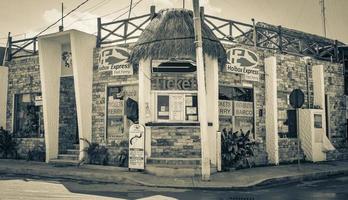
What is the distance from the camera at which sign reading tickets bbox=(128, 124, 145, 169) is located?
37.1 ft

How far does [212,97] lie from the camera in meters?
11.8

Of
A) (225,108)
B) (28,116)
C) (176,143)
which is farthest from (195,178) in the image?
(28,116)

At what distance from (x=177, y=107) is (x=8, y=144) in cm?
849

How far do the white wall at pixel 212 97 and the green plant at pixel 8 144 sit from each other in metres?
9.18

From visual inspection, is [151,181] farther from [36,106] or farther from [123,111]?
[36,106]

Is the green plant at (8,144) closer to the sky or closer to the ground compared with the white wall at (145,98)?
closer to the ground

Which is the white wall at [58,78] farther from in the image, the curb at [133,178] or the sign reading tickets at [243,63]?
the sign reading tickets at [243,63]

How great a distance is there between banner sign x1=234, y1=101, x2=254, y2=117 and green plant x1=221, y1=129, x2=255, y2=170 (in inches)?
40.7

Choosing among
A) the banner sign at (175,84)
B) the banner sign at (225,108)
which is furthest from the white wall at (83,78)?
the banner sign at (225,108)

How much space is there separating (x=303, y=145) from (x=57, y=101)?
35.6 ft

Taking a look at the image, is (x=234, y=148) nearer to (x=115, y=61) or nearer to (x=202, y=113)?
(x=202, y=113)

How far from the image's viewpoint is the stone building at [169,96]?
11.5 metres

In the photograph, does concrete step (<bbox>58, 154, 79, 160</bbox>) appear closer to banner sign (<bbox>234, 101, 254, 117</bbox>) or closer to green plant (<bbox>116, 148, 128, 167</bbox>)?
green plant (<bbox>116, 148, 128, 167</bbox>)

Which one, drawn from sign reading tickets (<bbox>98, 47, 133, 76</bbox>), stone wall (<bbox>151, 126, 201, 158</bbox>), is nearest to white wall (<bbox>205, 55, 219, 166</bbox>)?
stone wall (<bbox>151, 126, 201, 158</bbox>)
